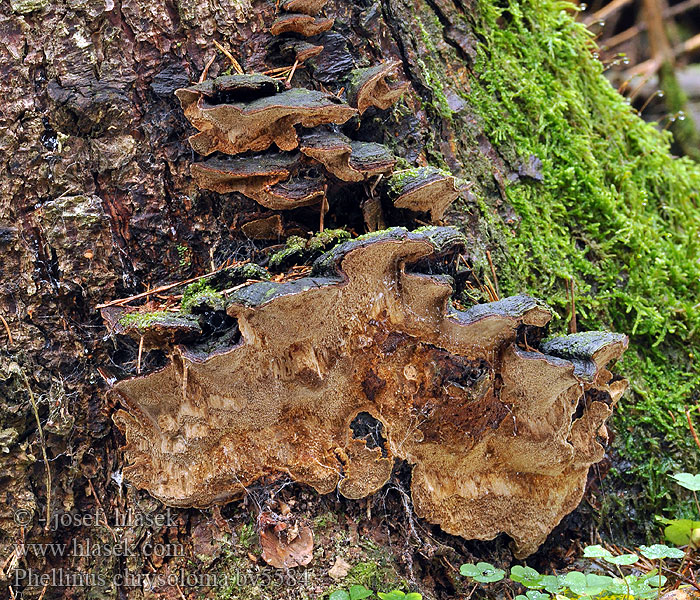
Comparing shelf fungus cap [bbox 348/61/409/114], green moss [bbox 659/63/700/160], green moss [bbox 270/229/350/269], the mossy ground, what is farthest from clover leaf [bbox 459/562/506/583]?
green moss [bbox 659/63/700/160]

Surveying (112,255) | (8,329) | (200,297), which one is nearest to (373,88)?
(200,297)

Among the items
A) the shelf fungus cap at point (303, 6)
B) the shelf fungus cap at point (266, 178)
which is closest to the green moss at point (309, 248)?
the shelf fungus cap at point (266, 178)

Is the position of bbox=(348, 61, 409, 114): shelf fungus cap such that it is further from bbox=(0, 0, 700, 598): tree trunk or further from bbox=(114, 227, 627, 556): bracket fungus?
bbox=(114, 227, 627, 556): bracket fungus

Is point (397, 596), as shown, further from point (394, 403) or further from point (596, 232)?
point (596, 232)

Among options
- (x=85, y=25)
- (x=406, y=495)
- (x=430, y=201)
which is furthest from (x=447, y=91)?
(x=406, y=495)

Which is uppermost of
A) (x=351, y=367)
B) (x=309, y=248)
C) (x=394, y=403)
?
(x=309, y=248)

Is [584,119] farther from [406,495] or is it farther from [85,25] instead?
[85,25]
